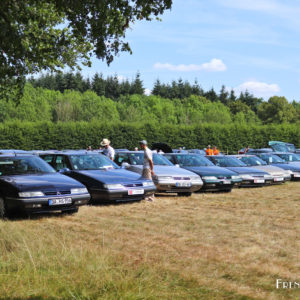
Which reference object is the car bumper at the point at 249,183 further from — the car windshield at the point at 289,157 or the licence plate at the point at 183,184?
the car windshield at the point at 289,157

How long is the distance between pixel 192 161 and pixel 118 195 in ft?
19.9

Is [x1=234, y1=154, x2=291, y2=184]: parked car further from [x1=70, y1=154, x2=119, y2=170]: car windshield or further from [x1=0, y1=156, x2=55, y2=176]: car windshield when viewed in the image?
[x1=0, y1=156, x2=55, y2=176]: car windshield

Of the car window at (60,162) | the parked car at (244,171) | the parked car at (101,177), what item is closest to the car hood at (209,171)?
the parked car at (244,171)

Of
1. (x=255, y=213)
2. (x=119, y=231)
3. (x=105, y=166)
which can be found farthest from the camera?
(x=105, y=166)

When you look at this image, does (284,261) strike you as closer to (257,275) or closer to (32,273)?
(257,275)

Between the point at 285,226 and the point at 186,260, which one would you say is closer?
the point at 186,260

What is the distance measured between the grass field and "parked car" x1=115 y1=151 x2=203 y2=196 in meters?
2.98

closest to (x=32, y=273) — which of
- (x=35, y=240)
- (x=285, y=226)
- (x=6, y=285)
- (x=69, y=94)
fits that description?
(x=6, y=285)

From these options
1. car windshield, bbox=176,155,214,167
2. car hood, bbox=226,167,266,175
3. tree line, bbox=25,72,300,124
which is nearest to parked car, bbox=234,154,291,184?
car hood, bbox=226,167,266,175

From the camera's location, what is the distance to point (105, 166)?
13.0 meters

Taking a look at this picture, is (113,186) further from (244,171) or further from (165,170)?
(244,171)

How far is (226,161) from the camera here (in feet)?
63.3

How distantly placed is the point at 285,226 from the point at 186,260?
372 centimetres

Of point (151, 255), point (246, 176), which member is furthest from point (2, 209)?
point (246, 176)
